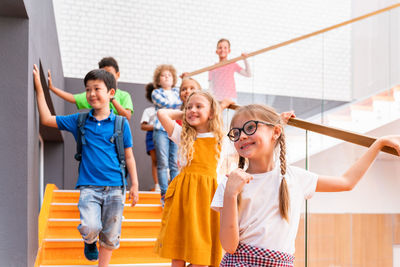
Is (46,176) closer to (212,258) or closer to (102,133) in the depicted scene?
(102,133)

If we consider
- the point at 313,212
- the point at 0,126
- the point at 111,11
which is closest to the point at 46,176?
the point at 111,11

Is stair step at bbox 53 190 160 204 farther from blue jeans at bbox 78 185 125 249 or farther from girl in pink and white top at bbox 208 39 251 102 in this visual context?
blue jeans at bbox 78 185 125 249

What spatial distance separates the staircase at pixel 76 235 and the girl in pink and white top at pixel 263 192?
208cm

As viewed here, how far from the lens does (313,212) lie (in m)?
2.39

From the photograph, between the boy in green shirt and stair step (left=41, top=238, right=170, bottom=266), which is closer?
stair step (left=41, top=238, right=170, bottom=266)

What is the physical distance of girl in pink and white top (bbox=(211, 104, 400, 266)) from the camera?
1490 millimetres

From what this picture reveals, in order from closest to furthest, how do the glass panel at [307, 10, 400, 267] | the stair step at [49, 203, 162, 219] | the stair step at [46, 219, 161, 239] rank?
the glass panel at [307, 10, 400, 267] → the stair step at [46, 219, 161, 239] → the stair step at [49, 203, 162, 219]

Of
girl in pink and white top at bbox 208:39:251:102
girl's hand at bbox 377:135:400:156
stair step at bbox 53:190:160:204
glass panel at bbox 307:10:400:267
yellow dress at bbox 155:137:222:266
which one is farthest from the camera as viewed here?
girl in pink and white top at bbox 208:39:251:102

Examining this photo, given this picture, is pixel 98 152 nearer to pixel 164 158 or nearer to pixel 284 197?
pixel 164 158

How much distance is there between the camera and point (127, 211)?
4.39 m

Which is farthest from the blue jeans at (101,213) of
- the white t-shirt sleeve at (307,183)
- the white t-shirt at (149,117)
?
the white t-shirt at (149,117)

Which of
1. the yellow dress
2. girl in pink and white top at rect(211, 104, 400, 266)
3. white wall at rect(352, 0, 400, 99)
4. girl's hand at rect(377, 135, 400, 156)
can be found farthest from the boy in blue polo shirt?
white wall at rect(352, 0, 400, 99)

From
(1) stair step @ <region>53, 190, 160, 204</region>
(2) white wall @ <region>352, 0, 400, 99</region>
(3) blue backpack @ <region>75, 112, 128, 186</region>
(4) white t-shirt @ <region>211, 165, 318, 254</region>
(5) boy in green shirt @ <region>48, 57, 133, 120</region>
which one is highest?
(2) white wall @ <region>352, 0, 400, 99</region>

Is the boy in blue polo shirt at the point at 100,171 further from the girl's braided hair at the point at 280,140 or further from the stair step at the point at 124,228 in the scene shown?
the girl's braided hair at the point at 280,140
